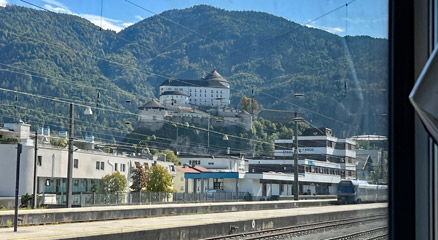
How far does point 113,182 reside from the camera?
1384cm

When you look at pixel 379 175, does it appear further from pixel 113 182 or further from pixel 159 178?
pixel 159 178

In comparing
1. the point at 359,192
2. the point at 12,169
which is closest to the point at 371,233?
the point at 359,192

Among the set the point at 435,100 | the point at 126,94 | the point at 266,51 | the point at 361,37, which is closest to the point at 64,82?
the point at 126,94

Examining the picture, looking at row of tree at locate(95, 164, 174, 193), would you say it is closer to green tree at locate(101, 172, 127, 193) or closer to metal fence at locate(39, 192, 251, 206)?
green tree at locate(101, 172, 127, 193)

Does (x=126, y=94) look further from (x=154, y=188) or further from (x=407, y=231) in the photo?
(x=154, y=188)

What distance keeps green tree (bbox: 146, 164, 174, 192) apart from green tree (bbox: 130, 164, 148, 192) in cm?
15

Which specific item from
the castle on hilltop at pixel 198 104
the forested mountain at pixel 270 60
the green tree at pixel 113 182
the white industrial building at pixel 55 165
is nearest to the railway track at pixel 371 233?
the forested mountain at pixel 270 60

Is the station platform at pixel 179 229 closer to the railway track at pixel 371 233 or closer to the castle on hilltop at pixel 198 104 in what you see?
the castle on hilltop at pixel 198 104

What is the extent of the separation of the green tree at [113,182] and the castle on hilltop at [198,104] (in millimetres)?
4779

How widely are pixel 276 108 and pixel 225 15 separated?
523 millimetres

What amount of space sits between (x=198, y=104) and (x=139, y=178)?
35.2ft

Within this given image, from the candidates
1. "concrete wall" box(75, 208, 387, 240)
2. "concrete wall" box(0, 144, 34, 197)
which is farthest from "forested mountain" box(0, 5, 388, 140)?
"concrete wall" box(0, 144, 34, 197)

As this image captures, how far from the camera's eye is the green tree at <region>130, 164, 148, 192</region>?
1540 cm

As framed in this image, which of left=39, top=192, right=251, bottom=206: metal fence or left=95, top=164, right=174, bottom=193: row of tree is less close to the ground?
left=95, top=164, right=174, bottom=193: row of tree
